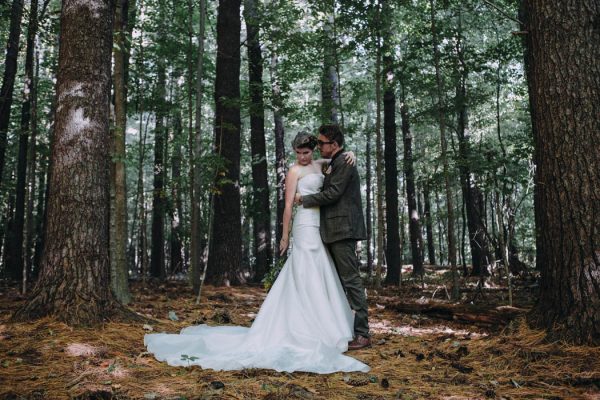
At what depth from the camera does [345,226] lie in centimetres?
496

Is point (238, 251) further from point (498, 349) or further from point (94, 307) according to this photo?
point (498, 349)

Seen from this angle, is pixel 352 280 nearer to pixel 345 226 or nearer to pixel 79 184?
pixel 345 226

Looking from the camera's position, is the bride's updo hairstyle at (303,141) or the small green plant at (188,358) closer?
the small green plant at (188,358)

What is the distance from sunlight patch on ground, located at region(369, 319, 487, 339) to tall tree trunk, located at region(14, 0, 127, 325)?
135 inches

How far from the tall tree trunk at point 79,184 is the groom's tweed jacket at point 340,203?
7.76ft

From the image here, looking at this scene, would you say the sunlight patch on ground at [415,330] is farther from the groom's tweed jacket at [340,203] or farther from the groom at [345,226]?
the groom's tweed jacket at [340,203]

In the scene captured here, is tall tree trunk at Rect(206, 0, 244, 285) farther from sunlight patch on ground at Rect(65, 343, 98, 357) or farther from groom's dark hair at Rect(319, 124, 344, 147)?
sunlight patch on ground at Rect(65, 343, 98, 357)

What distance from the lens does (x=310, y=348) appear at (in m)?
4.31

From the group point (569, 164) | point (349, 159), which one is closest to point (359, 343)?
point (349, 159)

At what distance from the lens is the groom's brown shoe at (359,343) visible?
15.6 ft

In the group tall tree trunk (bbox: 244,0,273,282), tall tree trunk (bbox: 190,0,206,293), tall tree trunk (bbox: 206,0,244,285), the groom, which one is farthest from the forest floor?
tall tree trunk (bbox: 244,0,273,282)

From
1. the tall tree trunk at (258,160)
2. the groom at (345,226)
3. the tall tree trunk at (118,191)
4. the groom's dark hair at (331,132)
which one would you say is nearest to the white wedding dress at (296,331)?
the groom at (345,226)

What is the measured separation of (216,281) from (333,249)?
19.3ft

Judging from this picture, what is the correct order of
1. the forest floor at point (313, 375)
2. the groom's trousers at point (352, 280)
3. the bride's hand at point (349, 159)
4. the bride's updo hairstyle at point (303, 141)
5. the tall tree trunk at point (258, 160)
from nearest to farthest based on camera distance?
1. the forest floor at point (313, 375)
2. the groom's trousers at point (352, 280)
3. the bride's hand at point (349, 159)
4. the bride's updo hairstyle at point (303, 141)
5. the tall tree trunk at point (258, 160)
